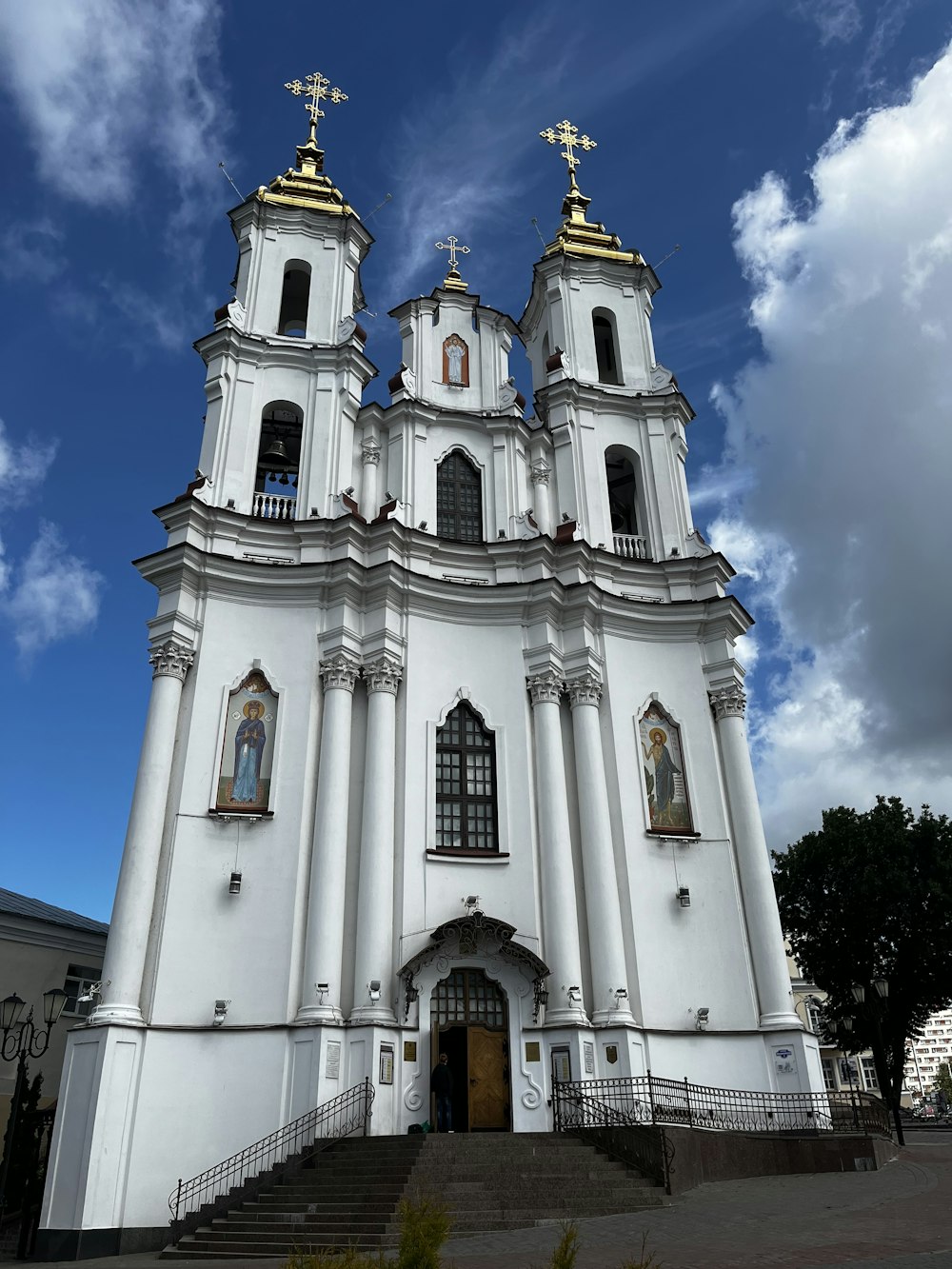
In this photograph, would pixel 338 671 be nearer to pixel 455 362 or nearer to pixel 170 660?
pixel 170 660

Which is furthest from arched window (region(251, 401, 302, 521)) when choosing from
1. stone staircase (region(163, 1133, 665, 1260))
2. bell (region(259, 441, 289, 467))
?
stone staircase (region(163, 1133, 665, 1260))

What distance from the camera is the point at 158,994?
16.8m

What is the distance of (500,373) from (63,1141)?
20.1 metres

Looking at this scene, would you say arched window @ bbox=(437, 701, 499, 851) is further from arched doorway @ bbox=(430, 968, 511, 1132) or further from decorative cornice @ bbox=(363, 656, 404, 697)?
arched doorway @ bbox=(430, 968, 511, 1132)

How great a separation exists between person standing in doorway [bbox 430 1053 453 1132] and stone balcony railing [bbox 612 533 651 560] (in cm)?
1309

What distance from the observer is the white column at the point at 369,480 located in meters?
23.6

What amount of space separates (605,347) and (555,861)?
662 inches

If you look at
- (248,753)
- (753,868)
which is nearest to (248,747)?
(248,753)

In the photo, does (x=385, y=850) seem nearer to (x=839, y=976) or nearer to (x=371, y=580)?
(x=371, y=580)

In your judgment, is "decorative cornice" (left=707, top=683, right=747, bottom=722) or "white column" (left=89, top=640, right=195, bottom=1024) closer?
"white column" (left=89, top=640, right=195, bottom=1024)

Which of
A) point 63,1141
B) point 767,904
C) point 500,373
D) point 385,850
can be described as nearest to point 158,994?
point 63,1141

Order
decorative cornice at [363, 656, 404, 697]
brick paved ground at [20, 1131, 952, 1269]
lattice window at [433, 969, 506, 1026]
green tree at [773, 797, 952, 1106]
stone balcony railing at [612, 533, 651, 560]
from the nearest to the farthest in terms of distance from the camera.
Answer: brick paved ground at [20, 1131, 952, 1269] → lattice window at [433, 969, 506, 1026] → decorative cornice at [363, 656, 404, 697] → stone balcony railing at [612, 533, 651, 560] → green tree at [773, 797, 952, 1106]

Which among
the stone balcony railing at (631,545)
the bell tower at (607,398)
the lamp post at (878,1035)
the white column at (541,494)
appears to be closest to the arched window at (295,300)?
the bell tower at (607,398)

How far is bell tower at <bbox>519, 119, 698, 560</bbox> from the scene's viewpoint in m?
25.2
